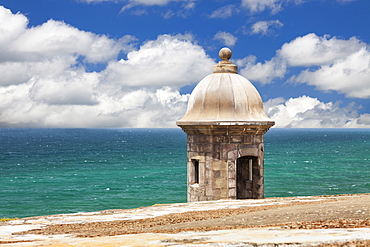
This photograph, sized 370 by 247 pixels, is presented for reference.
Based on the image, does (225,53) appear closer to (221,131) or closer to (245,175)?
(221,131)

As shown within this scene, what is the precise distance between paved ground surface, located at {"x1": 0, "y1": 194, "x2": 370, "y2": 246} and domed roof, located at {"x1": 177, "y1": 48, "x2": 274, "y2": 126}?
180 inches

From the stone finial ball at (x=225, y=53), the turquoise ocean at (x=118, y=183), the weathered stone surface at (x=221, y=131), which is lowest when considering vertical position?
the turquoise ocean at (x=118, y=183)

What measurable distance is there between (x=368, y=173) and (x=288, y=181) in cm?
1576

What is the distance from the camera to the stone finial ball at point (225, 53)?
13.9 metres

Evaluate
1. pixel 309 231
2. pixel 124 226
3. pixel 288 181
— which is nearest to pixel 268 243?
pixel 309 231

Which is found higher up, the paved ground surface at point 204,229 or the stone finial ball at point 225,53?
the stone finial ball at point 225,53

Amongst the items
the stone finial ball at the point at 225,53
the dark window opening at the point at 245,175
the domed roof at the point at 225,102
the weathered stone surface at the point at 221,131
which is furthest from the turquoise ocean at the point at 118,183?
the stone finial ball at the point at 225,53

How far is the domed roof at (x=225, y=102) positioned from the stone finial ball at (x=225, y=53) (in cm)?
42

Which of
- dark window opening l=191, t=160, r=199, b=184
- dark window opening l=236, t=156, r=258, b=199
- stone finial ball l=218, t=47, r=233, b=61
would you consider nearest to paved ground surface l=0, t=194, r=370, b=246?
dark window opening l=191, t=160, r=199, b=184

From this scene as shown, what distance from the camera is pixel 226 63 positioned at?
13727mm

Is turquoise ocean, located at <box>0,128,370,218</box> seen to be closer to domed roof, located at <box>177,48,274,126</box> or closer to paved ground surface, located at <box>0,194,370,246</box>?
domed roof, located at <box>177,48,274,126</box>

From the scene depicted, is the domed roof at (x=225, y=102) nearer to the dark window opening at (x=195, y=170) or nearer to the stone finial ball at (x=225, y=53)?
the stone finial ball at (x=225, y=53)

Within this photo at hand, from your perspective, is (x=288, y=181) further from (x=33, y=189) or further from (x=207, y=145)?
(x=207, y=145)

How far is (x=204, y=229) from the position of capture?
559cm
